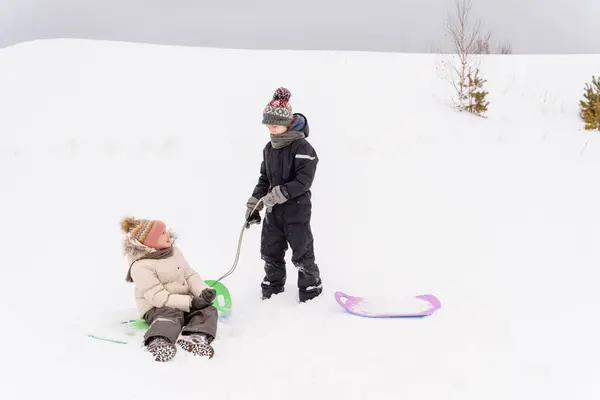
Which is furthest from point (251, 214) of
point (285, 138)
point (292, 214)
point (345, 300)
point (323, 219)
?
point (323, 219)

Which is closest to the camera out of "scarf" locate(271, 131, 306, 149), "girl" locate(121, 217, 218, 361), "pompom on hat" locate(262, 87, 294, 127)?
"girl" locate(121, 217, 218, 361)

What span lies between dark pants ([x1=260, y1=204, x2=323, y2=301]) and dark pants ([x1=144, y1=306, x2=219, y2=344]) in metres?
0.86

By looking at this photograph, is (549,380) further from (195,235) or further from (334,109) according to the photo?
(334,109)

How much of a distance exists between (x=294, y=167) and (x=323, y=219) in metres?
2.25

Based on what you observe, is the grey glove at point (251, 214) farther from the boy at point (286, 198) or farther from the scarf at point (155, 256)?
A: the scarf at point (155, 256)

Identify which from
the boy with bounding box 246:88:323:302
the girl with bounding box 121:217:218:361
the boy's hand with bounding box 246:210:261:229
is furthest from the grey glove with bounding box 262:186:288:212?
the girl with bounding box 121:217:218:361

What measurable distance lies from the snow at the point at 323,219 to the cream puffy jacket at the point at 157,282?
1.25ft

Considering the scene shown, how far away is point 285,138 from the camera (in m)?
3.88

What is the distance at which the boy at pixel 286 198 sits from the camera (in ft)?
12.5

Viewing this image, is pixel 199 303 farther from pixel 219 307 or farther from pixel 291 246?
pixel 291 246

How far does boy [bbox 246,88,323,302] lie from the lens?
3807 mm

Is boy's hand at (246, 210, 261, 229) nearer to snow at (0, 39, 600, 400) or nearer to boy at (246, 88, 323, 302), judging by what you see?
boy at (246, 88, 323, 302)

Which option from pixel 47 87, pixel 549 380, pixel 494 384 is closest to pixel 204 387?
pixel 494 384

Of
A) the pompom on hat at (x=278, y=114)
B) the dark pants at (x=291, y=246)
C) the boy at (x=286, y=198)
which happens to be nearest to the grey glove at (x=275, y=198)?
the boy at (x=286, y=198)
